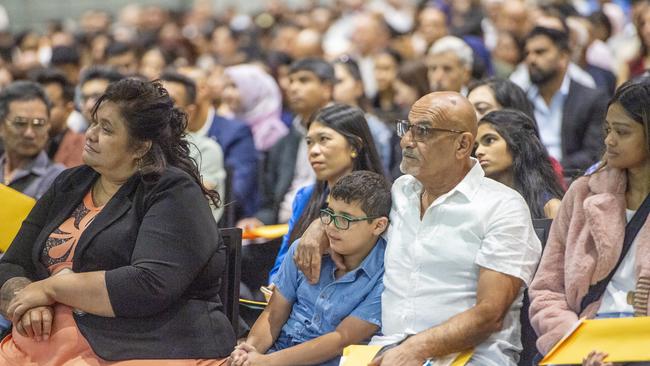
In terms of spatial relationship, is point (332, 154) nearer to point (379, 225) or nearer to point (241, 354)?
point (379, 225)

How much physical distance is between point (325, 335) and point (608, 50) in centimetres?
603

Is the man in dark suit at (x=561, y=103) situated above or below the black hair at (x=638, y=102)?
below

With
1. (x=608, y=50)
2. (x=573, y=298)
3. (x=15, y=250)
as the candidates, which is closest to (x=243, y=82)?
(x=608, y=50)

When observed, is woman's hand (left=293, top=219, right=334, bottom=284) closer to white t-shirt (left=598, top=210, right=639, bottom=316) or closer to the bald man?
the bald man

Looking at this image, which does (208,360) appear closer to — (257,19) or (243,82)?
(243,82)

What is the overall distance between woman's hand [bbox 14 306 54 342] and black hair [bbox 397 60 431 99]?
4.51 meters

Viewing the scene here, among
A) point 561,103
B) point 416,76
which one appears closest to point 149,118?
point 561,103

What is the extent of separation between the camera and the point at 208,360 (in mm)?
3641

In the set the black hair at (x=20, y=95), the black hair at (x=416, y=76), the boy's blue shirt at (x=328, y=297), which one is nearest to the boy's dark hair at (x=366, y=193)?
the boy's blue shirt at (x=328, y=297)

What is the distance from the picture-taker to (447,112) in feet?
11.8

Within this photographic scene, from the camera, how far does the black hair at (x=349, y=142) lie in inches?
179

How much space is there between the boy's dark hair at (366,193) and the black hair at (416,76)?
13.1ft

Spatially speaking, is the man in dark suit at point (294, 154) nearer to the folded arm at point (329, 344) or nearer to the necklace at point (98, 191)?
the necklace at point (98, 191)

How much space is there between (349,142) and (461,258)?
122 cm
